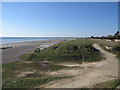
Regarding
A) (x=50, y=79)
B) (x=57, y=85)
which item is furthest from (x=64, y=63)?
(x=57, y=85)

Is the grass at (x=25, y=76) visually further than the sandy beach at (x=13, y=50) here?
No

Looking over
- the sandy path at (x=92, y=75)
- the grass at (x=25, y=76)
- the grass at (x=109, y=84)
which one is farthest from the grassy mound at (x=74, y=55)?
the grass at (x=109, y=84)

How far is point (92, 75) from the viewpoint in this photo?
74.9 feet

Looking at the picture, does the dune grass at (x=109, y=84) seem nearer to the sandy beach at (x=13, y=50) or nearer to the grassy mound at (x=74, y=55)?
the grassy mound at (x=74, y=55)

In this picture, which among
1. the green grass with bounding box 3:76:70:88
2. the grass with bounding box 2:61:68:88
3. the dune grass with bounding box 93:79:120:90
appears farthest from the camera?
the grass with bounding box 2:61:68:88

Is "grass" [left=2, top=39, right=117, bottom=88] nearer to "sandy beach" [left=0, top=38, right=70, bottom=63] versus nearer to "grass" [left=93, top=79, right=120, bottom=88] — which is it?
"grass" [left=93, top=79, right=120, bottom=88]

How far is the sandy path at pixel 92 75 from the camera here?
1947cm

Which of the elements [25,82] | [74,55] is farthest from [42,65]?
[25,82]

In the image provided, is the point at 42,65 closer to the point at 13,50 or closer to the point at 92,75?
the point at 92,75

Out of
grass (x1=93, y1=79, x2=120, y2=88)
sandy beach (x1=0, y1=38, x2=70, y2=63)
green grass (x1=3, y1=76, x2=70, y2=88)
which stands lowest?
green grass (x1=3, y1=76, x2=70, y2=88)

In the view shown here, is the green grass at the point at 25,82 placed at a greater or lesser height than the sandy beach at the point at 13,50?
lesser

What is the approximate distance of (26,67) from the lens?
95.4 feet

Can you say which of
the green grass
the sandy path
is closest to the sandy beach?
the green grass

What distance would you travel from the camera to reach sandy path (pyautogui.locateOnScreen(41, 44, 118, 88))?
19.5 metres
